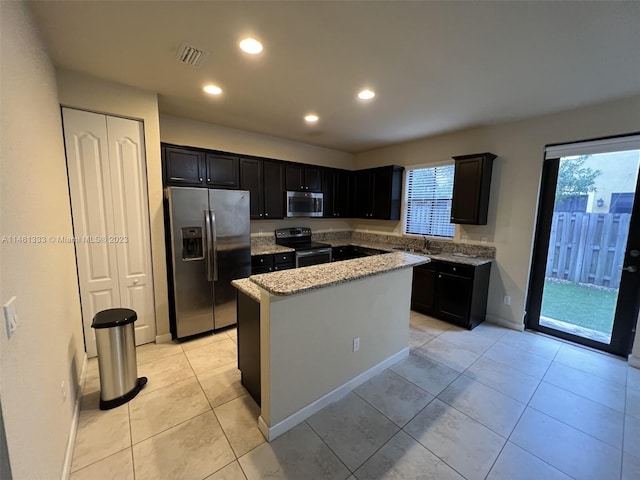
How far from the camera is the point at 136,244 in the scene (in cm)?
275

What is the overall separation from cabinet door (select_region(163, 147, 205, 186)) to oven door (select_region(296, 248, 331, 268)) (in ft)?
5.68

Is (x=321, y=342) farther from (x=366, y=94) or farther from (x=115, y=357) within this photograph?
(x=366, y=94)

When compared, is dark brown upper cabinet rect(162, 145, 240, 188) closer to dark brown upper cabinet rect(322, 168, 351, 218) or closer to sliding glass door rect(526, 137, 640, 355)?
dark brown upper cabinet rect(322, 168, 351, 218)

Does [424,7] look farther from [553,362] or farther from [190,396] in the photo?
[553,362]

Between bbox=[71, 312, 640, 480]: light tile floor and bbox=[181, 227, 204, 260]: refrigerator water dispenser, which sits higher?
bbox=[181, 227, 204, 260]: refrigerator water dispenser

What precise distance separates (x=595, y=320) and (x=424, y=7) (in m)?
3.78

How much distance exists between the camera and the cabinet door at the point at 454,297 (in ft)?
11.0

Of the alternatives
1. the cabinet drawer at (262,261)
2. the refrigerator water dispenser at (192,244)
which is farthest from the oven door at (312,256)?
the refrigerator water dispenser at (192,244)

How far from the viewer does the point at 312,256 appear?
165 inches

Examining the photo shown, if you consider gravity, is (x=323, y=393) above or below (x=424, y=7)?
below

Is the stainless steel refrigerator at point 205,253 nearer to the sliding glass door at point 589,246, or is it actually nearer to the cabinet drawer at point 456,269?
the cabinet drawer at point 456,269

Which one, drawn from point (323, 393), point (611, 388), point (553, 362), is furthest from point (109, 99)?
point (611, 388)

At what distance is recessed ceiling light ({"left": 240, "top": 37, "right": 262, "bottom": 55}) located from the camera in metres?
1.82

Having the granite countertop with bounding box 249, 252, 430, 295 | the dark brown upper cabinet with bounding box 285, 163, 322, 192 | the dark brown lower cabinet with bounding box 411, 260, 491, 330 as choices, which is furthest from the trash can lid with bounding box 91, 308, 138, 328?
the dark brown lower cabinet with bounding box 411, 260, 491, 330
